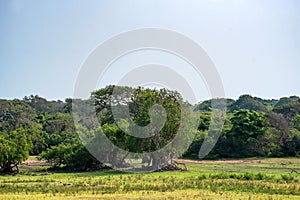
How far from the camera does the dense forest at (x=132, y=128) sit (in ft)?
115

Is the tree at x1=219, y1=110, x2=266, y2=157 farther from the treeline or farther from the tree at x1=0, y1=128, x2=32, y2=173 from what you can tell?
the tree at x1=0, y1=128, x2=32, y2=173

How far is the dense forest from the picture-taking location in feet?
115

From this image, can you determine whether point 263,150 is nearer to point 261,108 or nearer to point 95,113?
point 95,113

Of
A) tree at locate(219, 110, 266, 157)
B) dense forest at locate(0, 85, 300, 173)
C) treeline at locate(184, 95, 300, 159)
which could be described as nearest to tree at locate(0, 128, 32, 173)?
dense forest at locate(0, 85, 300, 173)

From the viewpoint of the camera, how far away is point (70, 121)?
67.8m

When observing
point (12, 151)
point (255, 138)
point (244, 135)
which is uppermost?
point (244, 135)

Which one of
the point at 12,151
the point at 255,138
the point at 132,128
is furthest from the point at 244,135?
the point at 12,151

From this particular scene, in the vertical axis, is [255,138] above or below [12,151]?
above

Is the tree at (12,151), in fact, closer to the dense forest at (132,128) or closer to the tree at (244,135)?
the dense forest at (132,128)

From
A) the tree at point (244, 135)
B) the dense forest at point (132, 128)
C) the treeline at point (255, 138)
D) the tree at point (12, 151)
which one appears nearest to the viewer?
the tree at point (12, 151)

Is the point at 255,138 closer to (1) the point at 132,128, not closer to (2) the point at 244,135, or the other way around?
(2) the point at 244,135

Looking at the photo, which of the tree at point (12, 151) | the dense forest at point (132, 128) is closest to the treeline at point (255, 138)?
the dense forest at point (132, 128)

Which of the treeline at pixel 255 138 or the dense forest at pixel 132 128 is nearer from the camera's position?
the dense forest at pixel 132 128

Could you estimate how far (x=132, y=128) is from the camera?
35.8 meters
